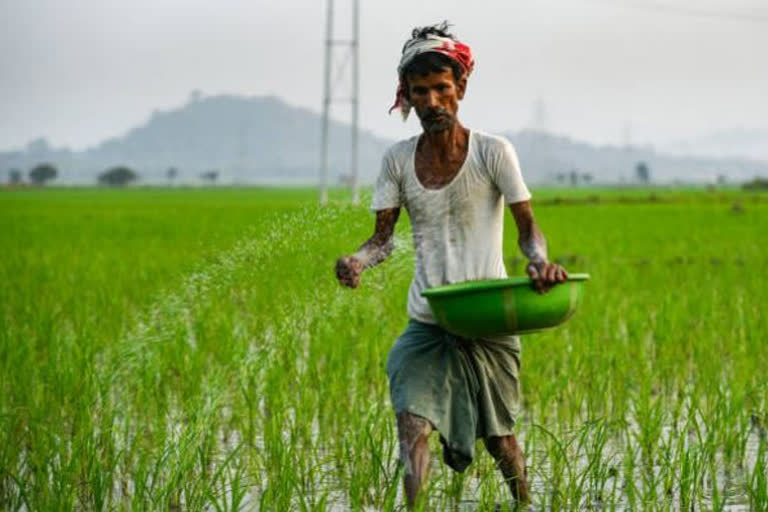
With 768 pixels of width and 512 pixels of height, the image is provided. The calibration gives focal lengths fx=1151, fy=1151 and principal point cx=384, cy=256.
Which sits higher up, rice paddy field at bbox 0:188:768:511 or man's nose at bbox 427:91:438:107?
man's nose at bbox 427:91:438:107

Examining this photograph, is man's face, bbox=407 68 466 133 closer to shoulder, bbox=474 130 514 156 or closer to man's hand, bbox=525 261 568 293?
shoulder, bbox=474 130 514 156

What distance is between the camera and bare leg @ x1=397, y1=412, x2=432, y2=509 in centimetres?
257

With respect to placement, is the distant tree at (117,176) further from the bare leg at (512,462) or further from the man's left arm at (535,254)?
the man's left arm at (535,254)

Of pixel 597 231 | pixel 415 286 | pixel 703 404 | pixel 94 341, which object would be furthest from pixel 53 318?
pixel 597 231

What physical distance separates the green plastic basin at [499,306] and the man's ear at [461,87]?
0.46 meters

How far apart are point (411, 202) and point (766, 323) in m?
3.69

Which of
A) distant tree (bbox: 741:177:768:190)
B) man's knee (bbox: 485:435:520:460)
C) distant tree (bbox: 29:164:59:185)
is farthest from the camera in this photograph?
distant tree (bbox: 29:164:59:185)

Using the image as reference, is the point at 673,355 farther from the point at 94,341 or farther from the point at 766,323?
the point at 94,341

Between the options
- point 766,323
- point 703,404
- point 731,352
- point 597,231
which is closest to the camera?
point 703,404

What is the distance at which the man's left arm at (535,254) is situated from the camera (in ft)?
8.05

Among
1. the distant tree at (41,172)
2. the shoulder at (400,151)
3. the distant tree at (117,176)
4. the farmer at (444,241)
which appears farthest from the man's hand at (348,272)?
the distant tree at (41,172)

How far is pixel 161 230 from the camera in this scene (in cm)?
1706

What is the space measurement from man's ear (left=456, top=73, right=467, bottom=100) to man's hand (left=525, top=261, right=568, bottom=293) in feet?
1.50

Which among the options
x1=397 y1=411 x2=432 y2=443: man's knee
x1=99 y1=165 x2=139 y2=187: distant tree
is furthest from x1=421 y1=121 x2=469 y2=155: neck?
x1=99 y1=165 x2=139 y2=187: distant tree
